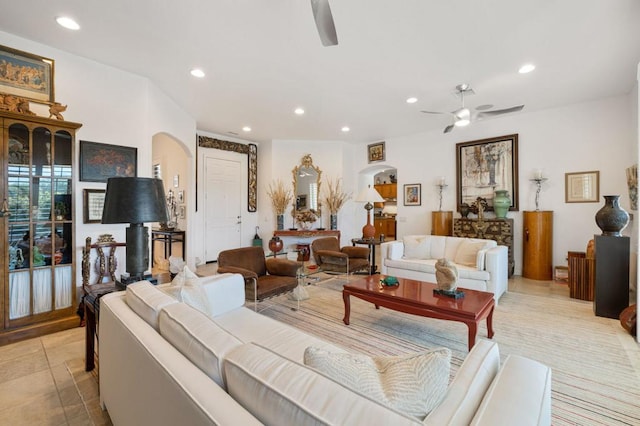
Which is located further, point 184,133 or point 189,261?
point 189,261

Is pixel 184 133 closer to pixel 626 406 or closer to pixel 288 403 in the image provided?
pixel 288 403

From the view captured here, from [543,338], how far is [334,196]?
4836mm

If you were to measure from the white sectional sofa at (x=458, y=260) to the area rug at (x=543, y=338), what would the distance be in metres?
0.38

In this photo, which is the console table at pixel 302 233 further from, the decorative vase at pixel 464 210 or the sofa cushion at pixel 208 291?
the sofa cushion at pixel 208 291

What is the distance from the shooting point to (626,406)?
1810 millimetres

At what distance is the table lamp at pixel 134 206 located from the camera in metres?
1.88

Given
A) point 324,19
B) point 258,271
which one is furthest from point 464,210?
point 324,19

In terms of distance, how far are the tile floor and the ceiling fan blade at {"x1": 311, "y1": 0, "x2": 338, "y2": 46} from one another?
2.82m

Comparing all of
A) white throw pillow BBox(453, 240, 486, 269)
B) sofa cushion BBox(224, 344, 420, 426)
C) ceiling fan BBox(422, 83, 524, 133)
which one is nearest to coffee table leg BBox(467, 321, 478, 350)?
white throw pillow BBox(453, 240, 486, 269)

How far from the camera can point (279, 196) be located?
6.88 m

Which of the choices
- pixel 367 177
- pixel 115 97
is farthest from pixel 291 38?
pixel 367 177

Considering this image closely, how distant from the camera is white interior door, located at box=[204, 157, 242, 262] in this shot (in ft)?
21.0

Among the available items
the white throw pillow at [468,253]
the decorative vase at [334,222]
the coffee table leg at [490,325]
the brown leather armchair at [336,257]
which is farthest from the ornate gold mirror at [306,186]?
the coffee table leg at [490,325]

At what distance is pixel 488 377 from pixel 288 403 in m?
0.73
